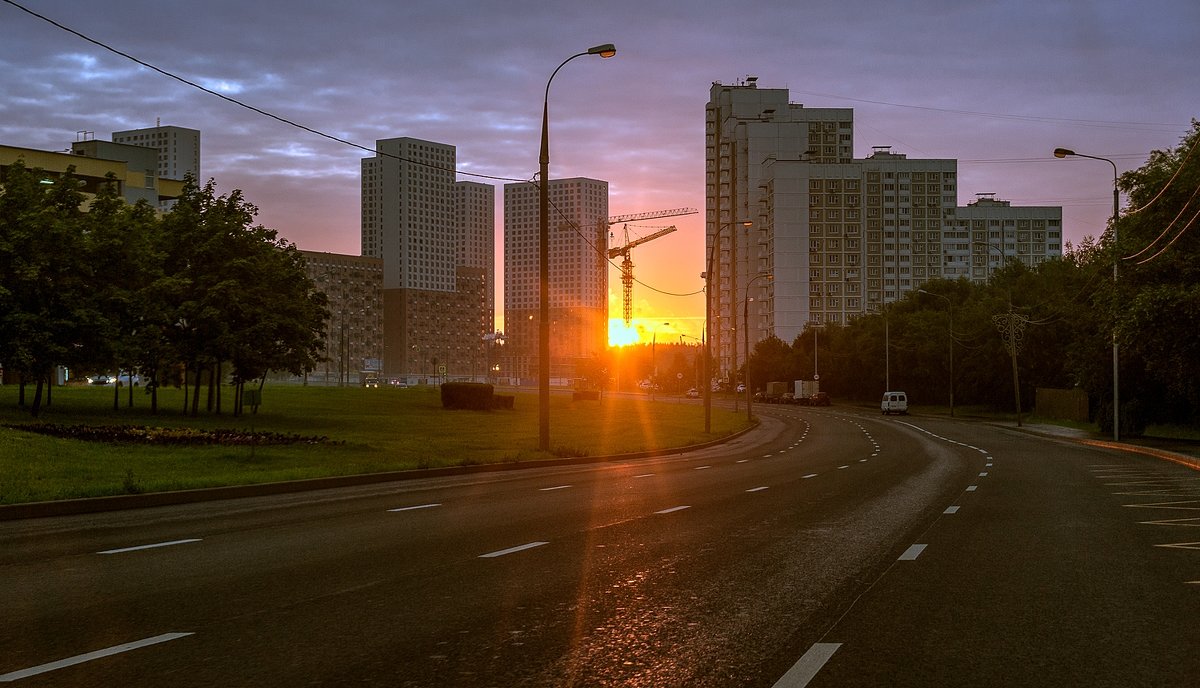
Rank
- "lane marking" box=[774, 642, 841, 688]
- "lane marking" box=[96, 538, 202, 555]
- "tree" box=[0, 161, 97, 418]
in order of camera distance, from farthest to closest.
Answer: "tree" box=[0, 161, 97, 418]
"lane marking" box=[96, 538, 202, 555]
"lane marking" box=[774, 642, 841, 688]

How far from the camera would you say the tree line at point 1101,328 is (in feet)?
121

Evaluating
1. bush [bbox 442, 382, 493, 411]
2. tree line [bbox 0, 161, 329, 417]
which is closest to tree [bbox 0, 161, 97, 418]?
tree line [bbox 0, 161, 329, 417]

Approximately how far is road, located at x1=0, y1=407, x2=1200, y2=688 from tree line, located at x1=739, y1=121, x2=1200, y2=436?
22.8 m

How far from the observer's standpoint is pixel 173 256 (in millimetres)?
44344

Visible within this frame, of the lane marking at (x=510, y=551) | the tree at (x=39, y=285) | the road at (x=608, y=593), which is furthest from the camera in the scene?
the tree at (x=39, y=285)

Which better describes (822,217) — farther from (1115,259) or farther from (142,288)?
(142,288)

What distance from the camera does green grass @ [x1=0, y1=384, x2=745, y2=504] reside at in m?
19.1

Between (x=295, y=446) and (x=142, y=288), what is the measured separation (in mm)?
15123

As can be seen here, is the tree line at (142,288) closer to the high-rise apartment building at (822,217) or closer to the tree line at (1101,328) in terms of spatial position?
the tree line at (1101,328)

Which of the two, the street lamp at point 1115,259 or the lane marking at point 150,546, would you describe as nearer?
the lane marking at point 150,546

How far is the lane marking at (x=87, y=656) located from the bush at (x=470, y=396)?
2211 inches

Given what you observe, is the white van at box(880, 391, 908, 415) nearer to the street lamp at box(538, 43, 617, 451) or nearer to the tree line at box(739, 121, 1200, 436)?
the tree line at box(739, 121, 1200, 436)

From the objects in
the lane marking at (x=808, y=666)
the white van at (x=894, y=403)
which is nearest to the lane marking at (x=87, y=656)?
the lane marking at (x=808, y=666)

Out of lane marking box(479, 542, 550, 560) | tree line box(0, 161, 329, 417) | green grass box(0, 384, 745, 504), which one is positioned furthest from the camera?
tree line box(0, 161, 329, 417)
